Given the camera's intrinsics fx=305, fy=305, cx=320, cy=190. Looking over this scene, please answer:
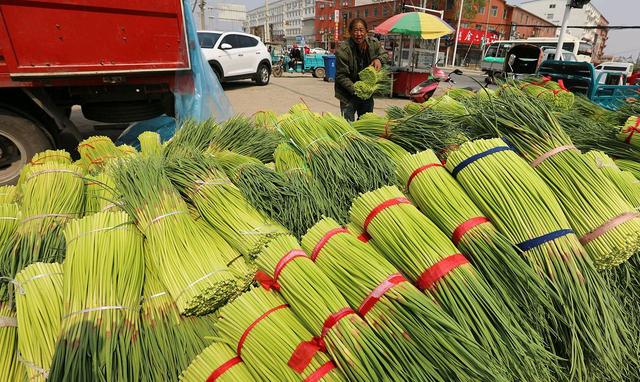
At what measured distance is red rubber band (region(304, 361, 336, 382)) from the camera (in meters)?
0.90

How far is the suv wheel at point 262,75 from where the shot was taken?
1206cm

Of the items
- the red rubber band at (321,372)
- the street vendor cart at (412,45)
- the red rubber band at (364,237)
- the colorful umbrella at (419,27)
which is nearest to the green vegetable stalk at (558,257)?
the red rubber band at (364,237)

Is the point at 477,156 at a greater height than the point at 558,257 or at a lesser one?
greater

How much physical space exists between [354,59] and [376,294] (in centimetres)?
320

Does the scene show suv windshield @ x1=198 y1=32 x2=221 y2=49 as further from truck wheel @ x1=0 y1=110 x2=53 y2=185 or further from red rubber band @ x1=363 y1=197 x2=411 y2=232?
red rubber band @ x1=363 y1=197 x2=411 y2=232

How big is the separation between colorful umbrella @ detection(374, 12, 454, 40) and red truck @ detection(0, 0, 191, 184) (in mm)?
7605

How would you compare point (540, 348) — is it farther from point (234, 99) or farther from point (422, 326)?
point (234, 99)

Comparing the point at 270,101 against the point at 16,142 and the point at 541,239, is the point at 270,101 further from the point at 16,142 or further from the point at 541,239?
the point at 541,239

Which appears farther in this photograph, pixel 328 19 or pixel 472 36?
pixel 328 19

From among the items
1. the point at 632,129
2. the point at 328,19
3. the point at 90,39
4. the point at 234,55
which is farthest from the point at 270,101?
the point at 328,19

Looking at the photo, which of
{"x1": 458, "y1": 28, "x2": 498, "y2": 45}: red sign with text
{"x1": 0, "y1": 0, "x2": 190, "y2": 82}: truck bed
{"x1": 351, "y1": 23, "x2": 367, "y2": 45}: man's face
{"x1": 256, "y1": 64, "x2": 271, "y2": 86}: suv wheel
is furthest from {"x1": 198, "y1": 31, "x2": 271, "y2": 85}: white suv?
{"x1": 458, "y1": 28, "x2": 498, "y2": 45}: red sign with text

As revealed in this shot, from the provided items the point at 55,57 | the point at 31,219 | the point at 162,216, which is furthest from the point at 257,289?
the point at 55,57

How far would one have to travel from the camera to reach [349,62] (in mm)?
3547

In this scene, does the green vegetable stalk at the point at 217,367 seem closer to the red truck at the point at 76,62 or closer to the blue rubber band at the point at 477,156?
the blue rubber band at the point at 477,156
